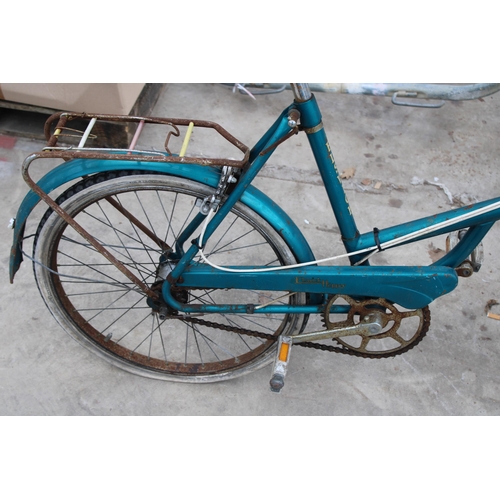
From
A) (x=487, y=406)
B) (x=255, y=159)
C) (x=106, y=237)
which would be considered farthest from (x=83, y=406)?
(x=487, y=406)

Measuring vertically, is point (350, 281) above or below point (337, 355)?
above

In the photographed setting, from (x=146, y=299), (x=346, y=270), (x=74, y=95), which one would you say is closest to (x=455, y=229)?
(x=346, y=270)

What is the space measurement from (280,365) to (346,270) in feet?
1.53

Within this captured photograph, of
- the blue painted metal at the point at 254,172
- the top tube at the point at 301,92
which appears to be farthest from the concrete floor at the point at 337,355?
the top tube at the point at 301,92

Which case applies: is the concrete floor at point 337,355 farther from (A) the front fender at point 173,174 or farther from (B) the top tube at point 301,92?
(B) the top tube at point 301,92

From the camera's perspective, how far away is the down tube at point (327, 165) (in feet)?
5.95

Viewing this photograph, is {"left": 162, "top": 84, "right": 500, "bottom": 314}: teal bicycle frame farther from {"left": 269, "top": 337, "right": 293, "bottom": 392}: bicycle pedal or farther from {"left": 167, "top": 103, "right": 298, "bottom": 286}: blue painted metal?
{"left": 269, "top": 337, "right": 293, "bottom": 392}: bicycle pedal

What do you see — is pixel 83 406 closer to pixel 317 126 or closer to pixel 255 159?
pixel 255 159

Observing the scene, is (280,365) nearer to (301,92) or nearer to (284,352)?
(284,352)

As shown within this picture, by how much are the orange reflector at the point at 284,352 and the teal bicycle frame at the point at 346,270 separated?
0.15 m

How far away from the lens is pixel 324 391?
2498 mm

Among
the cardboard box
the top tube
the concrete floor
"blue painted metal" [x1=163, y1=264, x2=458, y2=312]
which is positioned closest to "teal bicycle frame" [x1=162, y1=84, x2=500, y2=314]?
"blue painted metal" [x1=163, y1=264, x2=458, y2=312]

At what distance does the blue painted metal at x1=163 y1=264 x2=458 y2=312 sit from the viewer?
2.00 m

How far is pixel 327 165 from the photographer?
75.5 inches
